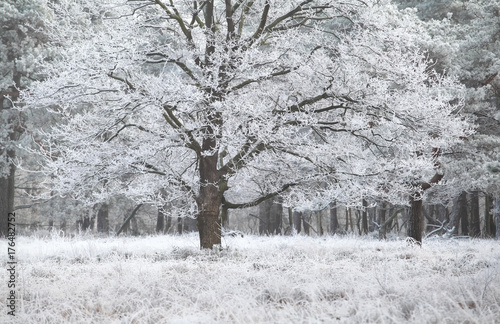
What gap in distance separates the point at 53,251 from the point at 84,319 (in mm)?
6146

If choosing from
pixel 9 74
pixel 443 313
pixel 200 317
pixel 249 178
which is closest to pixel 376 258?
pixel 249 178

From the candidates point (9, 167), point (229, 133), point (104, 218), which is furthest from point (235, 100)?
point (104, 218)

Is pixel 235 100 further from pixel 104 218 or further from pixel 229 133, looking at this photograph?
pixel 104 218

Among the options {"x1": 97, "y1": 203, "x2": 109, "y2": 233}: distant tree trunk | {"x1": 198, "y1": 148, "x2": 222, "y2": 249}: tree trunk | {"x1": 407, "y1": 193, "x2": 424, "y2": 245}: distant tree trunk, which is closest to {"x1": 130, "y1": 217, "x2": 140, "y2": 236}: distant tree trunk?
{"x1": 97, "y1": 203, "x2": 109, "y2": 233}: distant tree trunk

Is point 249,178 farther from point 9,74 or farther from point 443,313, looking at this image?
point 9,74

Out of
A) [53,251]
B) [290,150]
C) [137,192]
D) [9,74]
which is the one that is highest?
[9,74]

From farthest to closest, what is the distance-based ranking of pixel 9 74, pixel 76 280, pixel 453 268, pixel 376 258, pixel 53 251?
pixel 9 74 → pixel 53 251 → pixel 376 258 → pixel 453 268 → pixel 76 280

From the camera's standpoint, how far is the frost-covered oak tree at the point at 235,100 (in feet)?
24.6

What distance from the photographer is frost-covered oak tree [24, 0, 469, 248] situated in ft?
24.6

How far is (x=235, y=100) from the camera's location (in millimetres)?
7316

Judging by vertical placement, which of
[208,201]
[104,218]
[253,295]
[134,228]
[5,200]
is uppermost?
[208,201]

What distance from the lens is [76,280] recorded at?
17.0 ft

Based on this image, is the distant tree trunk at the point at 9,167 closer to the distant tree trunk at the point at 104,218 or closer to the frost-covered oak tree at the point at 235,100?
the distant tree trunk at the point at 104,218

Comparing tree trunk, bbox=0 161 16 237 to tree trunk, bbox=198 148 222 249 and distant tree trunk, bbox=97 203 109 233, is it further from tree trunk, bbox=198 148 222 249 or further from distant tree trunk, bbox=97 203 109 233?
tree trunk, bbox=198 148 222 249
